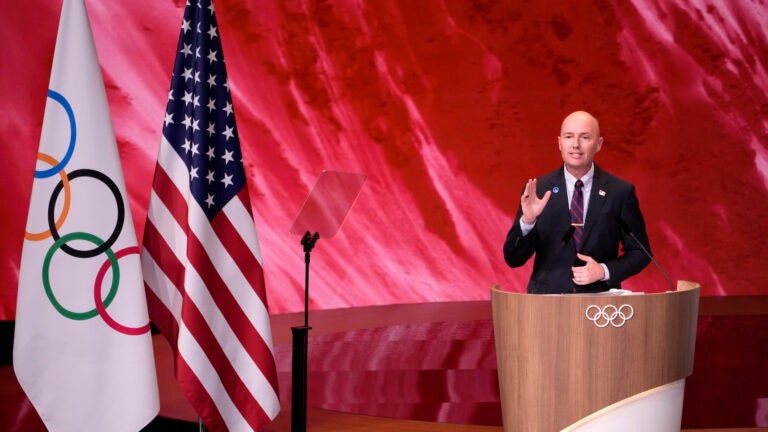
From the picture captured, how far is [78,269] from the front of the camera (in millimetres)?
2596

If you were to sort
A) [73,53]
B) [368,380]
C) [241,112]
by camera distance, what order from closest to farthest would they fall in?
[73,53]
[368,380]
[241,112]

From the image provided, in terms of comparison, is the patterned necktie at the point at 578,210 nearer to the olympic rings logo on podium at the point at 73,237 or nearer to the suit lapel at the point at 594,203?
the suit lapel at the point at 594,203

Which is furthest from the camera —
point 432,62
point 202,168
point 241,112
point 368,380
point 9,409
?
point 432,62

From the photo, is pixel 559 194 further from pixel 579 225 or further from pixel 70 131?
pixel 70 131

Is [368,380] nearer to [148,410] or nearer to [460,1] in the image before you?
[148,410]

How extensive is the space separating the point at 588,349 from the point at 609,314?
0.44 feet

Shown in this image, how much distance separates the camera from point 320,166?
777 cm

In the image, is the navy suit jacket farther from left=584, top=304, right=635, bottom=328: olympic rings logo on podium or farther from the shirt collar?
left=584, top=304, right=635, bottom=328: olympic rings logo on podium

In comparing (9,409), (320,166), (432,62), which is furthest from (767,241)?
(9,409)

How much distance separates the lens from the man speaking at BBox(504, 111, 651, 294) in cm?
304

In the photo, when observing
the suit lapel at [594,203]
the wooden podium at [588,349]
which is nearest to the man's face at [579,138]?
the suit lapel at [594,203]

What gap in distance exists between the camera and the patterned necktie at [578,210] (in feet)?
10.2

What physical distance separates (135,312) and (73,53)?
832mm

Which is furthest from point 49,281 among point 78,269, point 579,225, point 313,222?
point 579,225
